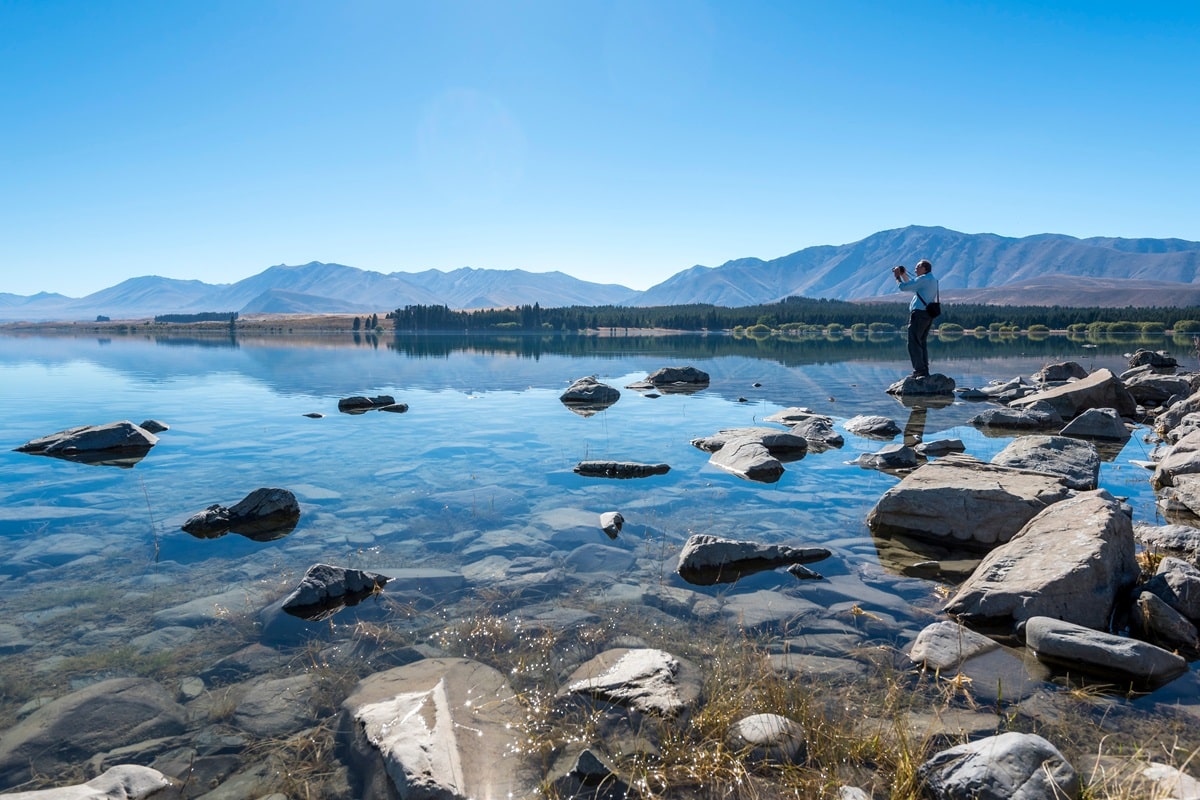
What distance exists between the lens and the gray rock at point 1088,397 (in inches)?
753

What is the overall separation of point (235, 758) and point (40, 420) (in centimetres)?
2251

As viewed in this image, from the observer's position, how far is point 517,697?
5.50m

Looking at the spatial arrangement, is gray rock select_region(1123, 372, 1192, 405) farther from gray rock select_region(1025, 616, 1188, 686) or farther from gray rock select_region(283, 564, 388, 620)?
gray rock select_region(283, 564, 388, 620)

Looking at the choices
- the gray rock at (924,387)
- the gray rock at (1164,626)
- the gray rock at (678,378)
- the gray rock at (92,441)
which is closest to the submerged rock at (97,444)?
the gray rock at (92,441)

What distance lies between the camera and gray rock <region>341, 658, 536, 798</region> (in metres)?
4.44

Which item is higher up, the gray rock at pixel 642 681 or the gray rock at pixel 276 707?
the gray rock at pixel 642 681

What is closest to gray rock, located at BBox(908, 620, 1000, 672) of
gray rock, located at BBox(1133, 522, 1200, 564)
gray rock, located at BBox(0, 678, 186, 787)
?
gray rock, located at BBox(1133, 522, 1200, 564)

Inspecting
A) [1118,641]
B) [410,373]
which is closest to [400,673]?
[1118,641]

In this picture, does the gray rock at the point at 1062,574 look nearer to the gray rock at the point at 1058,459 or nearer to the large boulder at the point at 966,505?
the large boulder at the point at 966,505

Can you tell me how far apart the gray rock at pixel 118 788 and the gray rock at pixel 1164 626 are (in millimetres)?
8174

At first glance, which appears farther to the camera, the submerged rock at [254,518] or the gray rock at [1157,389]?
the gray rock at [1157,389]

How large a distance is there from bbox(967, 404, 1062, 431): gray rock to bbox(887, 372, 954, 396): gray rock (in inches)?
292

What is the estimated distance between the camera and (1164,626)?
6168 millimetres

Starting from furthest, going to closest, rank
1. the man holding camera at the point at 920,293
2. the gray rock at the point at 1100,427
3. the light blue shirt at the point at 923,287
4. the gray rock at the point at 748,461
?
the light blue shirt at the point at 923,287, the man holding camera at the point at 920,293, the gray rock at the point at 1100,427, the gray rock at the point at 748,461
